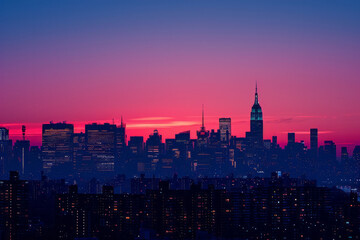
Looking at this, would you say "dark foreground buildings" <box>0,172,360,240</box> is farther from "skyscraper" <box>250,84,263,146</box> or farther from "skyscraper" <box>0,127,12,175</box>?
"skyscraper" <box>250,84,263,146</box>

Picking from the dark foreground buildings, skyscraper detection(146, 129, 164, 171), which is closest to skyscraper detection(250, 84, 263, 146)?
skyscraper detection(146, 129, 164, 171)

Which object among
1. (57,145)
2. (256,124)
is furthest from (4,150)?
(256,124)

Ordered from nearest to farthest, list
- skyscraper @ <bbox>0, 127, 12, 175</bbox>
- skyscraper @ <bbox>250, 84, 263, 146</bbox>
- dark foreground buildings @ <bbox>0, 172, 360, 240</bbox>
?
dark foreground buildings @ <bbox>0, 172, 360, 240</bbox>, skyscraper @ <bbox>0, 127, 12, 175</bbox>, skyscraper @ <bbox>250, 84, 263, 146</bbox>

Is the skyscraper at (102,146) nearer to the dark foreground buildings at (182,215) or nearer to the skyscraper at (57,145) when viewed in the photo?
the skyscraper at (57,145)

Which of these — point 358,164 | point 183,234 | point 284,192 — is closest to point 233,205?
point 284,192

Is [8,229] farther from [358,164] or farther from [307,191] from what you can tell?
[358,164]

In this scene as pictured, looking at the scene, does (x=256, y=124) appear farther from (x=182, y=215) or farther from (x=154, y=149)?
(x=182, y=215)
